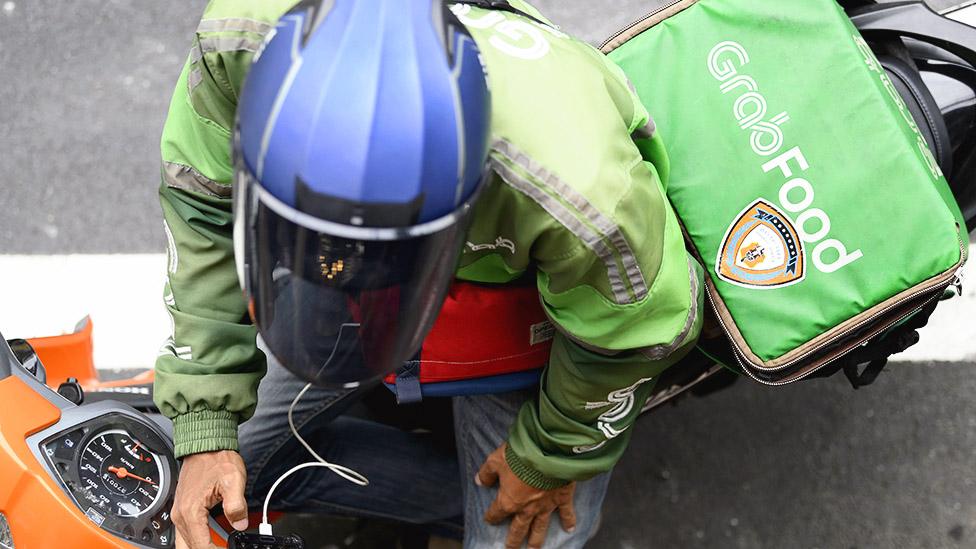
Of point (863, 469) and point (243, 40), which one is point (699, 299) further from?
point (863, 469)

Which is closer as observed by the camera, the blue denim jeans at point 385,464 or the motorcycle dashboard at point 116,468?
the motorcycle dashboard at point 116,468

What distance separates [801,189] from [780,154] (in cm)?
7

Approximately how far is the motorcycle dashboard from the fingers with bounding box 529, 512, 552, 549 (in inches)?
25.9

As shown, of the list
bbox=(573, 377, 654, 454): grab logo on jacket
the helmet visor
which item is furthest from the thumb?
bbox=(573, 377, 654, 454): grab logo on jacket

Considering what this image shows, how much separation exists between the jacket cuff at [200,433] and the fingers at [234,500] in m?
0.06

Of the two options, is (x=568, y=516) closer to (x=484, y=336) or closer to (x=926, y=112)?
(x=484, y=336)

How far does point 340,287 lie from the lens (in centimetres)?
126

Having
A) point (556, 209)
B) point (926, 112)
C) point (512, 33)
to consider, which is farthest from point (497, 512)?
point (926, 112)

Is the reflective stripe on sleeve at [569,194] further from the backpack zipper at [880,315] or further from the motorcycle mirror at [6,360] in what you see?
the motorcycle mirror at [6,360]

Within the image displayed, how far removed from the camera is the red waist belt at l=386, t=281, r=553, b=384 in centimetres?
160

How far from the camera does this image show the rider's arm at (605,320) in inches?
51.9

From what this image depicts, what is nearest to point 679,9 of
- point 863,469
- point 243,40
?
point 243,40

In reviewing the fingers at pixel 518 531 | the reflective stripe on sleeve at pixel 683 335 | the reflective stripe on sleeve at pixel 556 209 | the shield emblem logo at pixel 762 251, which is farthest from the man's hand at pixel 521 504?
the reflective stripe on sleeve at pixel 556 209

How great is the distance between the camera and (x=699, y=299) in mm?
1536
